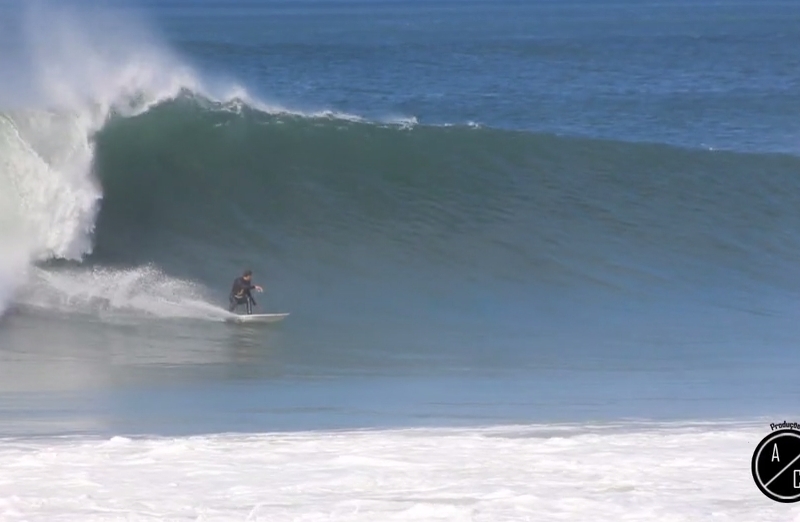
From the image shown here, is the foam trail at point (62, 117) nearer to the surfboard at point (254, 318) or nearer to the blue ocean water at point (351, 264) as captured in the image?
the blue ocean water at point (351, 264)

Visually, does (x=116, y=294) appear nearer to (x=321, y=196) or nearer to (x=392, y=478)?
(x=321, y=196)

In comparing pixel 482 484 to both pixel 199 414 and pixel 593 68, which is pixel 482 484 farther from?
pixel 593 68

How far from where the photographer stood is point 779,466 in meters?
5.12

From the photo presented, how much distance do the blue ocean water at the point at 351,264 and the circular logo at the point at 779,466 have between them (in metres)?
2.54

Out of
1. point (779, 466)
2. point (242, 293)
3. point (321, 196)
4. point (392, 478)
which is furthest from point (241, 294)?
point (779, 466)

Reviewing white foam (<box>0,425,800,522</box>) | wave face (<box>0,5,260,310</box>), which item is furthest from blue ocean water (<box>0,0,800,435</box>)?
white foam (<box>0,425,800,522</box>)

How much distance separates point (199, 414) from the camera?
810 cm

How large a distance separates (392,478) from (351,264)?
7800mm

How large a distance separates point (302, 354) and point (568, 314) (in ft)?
9.74

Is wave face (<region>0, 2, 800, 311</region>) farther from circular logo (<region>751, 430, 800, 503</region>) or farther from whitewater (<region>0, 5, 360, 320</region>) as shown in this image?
circular logo (<region>751, 430, 800, 503</region>)

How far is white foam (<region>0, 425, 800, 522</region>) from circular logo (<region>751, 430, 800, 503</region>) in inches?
3.7

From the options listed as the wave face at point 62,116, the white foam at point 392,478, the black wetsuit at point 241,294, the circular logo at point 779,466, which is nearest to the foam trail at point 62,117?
the wave face at point 62,116

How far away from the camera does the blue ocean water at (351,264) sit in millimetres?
8820

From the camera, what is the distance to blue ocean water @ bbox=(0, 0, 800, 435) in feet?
28.9
